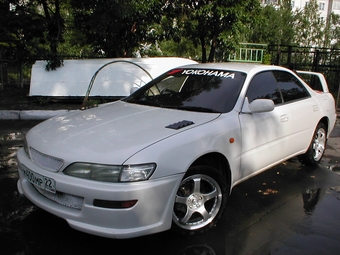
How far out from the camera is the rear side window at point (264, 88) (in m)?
3.82

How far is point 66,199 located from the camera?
8.71 feet

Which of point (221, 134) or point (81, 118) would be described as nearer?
point (221, 134)

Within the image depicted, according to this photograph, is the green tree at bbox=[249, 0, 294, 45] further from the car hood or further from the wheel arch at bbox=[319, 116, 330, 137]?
the car hood

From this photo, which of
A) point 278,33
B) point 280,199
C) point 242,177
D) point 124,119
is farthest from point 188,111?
point 278,33

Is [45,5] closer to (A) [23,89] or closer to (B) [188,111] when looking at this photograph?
(A) [23,89]

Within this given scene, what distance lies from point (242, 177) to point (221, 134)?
640 mm

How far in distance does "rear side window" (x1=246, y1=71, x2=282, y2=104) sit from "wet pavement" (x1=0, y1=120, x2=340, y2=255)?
1.16m

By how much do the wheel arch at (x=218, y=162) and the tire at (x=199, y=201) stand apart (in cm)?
13

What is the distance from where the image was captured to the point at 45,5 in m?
11.1

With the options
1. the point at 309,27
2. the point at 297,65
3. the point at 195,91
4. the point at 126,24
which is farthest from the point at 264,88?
the point at 309,27

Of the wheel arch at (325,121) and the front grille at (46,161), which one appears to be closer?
the front grille at (46,161)

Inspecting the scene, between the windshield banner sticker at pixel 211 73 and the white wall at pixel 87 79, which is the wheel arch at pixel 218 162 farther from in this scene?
the white wall at pixel 87 79

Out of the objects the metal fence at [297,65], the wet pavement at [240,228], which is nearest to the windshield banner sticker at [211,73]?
the wet pavement at [240,228]

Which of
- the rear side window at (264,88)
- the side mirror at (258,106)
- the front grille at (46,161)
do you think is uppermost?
the rear side window at (264,88)
